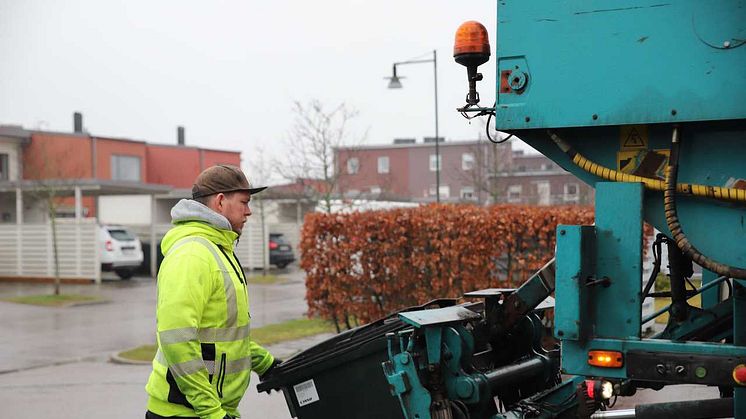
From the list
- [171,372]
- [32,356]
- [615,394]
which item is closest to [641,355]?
[615,394]

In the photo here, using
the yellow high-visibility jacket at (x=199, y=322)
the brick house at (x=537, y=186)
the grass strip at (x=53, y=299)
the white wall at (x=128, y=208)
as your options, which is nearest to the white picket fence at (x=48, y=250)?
the grass strip at (x=53, y=299)

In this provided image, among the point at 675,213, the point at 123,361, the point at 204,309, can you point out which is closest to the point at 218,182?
the point at 204,309

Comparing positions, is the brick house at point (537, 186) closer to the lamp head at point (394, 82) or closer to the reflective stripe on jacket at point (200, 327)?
the lamp head at point (394, 82)

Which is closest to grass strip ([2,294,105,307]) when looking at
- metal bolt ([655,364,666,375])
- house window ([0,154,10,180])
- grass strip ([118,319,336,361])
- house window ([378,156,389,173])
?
grass strip ([118,319,336,361])

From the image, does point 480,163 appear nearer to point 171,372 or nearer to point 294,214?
point 294,214

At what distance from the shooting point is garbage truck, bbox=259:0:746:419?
11.2 ft

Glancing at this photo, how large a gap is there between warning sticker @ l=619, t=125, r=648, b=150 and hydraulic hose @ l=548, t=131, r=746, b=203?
12 cm

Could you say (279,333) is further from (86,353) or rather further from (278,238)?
(278,238)

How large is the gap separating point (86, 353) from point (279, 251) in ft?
65.3

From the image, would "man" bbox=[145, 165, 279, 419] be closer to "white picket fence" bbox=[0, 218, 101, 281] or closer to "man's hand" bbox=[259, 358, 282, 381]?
"man's hand" bbox=[259, 358, 282, 381]

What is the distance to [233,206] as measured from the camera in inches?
153

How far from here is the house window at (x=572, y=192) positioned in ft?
125

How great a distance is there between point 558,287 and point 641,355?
0.45 meters

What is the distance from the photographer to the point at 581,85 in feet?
12.0
